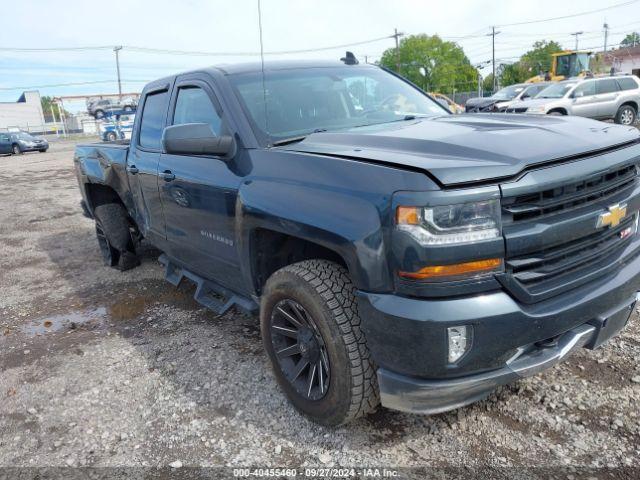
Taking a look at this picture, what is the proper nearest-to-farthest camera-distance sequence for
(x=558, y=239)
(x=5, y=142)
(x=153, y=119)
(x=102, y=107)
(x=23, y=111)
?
(x=558, y=239) < (x=153, y=119) < (x=5, y=142) < (x=102, y=107) < (x=23, y=111)

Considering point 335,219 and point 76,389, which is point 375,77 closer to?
point 335,219

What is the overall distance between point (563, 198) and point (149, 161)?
10.1 feet

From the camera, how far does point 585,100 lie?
56.3 feet

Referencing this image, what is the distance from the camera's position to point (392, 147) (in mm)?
2453

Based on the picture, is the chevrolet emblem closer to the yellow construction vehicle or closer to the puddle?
the puddle

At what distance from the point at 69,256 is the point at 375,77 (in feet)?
15.4

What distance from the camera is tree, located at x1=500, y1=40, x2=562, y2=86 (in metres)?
75.2

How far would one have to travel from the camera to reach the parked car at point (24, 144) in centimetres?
2920

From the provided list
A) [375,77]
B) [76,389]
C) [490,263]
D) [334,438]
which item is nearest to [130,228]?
[76,389]

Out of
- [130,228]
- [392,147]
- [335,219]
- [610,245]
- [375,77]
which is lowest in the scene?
[130,228]

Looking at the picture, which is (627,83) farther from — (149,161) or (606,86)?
(149,161)

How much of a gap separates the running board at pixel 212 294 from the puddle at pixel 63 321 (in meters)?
0.72

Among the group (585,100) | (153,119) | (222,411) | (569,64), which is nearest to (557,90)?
(585,100)

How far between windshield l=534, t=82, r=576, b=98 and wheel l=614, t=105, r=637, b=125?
75.6 inches
